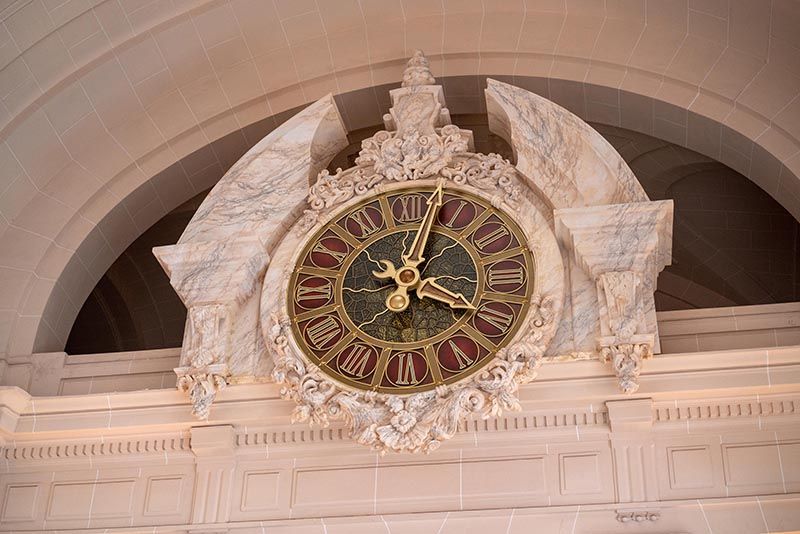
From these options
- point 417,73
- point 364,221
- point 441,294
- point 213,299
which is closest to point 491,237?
point 441,294

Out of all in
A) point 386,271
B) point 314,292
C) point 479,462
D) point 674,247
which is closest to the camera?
point 479,462

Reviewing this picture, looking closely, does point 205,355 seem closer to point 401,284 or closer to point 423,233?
point 401,284

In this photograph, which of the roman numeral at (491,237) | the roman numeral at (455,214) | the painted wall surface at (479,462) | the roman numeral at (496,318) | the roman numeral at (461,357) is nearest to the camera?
the painted wall surface at (479,462)

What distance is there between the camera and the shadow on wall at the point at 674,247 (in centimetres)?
1078

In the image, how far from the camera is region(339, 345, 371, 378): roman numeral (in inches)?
336

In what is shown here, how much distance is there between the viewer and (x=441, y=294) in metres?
8.70

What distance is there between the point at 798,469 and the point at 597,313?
1601mm

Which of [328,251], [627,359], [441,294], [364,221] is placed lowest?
[627,359]

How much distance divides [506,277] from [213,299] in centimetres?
206

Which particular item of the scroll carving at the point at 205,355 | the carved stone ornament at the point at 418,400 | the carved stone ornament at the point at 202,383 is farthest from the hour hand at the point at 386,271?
the carved stone ornament at the point at 202,383

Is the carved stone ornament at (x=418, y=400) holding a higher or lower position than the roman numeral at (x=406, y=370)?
lower

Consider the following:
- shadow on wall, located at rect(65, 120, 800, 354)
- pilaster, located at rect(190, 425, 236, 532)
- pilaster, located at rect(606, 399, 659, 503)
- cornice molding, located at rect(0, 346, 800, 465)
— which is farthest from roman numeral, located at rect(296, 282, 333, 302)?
pilaster, located at rect(606, 399, 659, 503)

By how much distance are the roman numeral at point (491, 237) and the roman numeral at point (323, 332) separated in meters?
1.15

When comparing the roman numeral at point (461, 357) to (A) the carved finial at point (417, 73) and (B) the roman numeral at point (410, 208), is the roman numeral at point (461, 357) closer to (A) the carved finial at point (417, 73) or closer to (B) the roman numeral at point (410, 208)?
(B) the roman numeral at point (410, 208)
